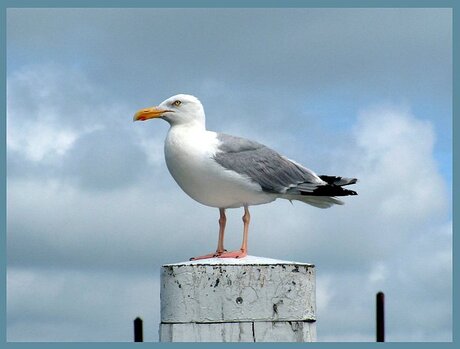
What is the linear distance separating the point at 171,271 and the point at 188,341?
833mm

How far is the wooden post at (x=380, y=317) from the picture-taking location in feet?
47.0

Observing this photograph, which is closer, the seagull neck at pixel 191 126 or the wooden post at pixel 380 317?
the seagull neck at pixel 191 126

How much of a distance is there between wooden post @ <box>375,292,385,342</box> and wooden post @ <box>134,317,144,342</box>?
3.80 m

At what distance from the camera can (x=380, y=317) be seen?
571 inches

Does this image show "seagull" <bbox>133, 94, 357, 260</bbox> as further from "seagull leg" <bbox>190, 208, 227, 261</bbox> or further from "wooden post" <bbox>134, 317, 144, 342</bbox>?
"wooden post" <bbox>134, 317, 144, 342</bbox>

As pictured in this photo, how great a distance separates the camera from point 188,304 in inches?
413

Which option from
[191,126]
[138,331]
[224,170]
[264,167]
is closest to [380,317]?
[264,167]

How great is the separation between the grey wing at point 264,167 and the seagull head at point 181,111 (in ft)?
1.33

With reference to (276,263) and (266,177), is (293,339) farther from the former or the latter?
(266,177)

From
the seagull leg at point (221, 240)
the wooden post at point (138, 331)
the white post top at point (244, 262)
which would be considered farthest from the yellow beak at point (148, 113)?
the wooden post at point (138, 331)

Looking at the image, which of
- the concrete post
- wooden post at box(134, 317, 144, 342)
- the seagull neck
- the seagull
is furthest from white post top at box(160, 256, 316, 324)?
the seagull neck

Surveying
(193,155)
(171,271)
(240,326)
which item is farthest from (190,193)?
(240,326)

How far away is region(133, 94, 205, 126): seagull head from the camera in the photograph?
1243 cm

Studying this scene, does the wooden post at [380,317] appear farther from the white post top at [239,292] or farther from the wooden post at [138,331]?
the white post top at [239,292]
